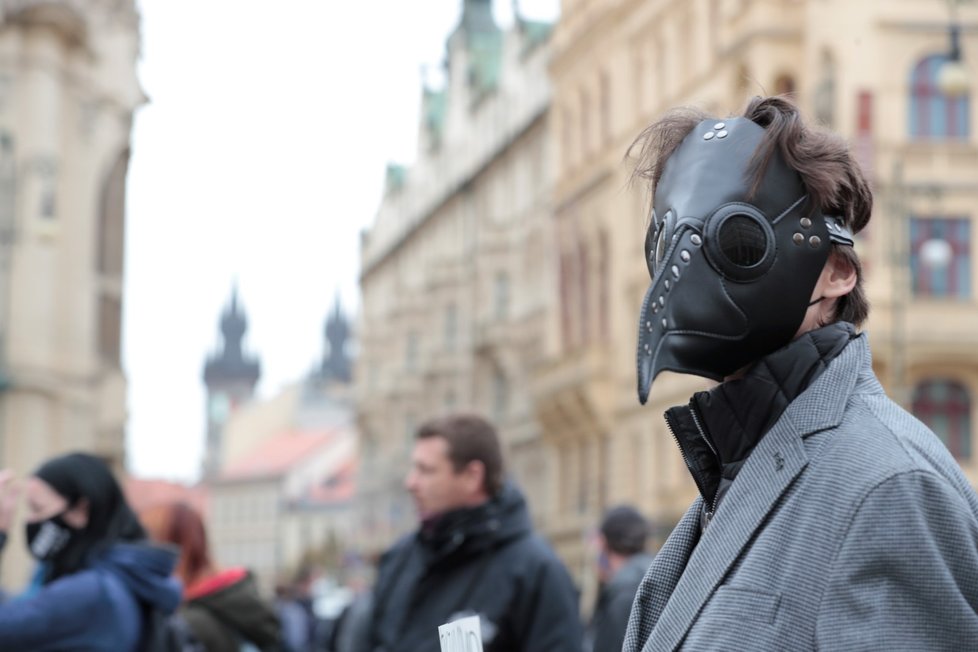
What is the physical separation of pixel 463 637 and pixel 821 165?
38.2 inches

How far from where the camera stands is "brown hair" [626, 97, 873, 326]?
316 centimetres

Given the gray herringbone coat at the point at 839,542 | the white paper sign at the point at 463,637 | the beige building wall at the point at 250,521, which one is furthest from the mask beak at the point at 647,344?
the beige building wall at the point at 250,521

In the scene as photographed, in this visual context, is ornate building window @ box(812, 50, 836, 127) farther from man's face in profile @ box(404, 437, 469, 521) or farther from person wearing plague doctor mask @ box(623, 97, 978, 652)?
person wearing plague doctor mask @ box(623, 97, 978, 652)

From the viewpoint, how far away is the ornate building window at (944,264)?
35312 millimetres

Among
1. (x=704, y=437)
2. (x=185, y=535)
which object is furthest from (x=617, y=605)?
(x=704, y=437)

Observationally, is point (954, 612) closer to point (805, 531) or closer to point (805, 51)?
point (805, 531)

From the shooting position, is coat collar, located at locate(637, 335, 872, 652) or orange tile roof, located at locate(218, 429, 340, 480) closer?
coat collar, located at locate(637, 335, 872, 652)

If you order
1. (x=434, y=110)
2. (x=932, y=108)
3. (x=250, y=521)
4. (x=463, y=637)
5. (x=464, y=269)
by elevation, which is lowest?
(x=250, y=521)

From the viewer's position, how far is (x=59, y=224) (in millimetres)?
33438

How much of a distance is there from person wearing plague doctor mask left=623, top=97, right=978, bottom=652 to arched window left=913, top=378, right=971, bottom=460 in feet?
110

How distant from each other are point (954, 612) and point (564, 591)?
4.53 m

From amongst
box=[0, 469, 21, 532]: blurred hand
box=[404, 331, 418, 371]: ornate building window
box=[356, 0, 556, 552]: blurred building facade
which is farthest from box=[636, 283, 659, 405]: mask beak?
box=[404, 331, 418, 371]: ornate building window

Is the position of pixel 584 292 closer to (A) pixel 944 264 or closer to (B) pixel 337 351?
(A) pixel 944 264

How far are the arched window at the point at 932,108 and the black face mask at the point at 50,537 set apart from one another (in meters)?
30.9
